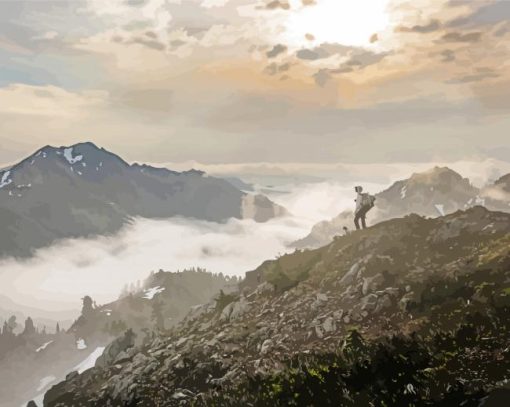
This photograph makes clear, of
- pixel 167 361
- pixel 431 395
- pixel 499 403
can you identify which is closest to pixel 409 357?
pixel 431 395

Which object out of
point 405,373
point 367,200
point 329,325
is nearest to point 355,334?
point 405,373

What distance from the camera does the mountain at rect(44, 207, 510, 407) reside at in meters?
24.4

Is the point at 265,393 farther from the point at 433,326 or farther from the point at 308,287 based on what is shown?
the point at 308,287

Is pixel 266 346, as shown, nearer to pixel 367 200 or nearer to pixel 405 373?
pixel 405 373

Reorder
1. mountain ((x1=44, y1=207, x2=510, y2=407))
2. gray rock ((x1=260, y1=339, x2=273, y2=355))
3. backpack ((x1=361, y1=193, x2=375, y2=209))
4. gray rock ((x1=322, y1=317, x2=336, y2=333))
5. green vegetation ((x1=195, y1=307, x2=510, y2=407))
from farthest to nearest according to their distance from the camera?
1. backpack ((x1=361, y1=193, x2=375, y2=209))
2. gray rock ((x1=260, y1=339, x2=273, y2=355))
3. gray rock ((x1=322, y1=317, x2=336, y2=333))
4. mountain ((x1=44, y1=207, x2=510, y2=407))
5. green vegetation ((x1=195, y1=307, x2=510, y2=407))

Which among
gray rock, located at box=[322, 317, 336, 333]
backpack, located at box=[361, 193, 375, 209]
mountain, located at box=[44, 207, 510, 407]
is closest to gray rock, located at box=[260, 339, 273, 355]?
mountain, located at box=[44, 207, 510, 407]

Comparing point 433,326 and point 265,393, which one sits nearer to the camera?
point 265,393

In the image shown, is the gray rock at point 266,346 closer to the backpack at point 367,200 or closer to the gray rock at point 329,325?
the gray rock at point 329,325

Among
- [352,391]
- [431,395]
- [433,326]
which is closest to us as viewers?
[431,395]

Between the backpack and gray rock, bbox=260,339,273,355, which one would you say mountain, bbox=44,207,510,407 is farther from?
the backpack

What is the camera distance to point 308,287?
55156 millimetres

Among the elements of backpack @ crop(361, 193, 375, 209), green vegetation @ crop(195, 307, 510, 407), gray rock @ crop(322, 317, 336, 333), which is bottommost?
gray rock @ crop(322, 317, 336, 333)

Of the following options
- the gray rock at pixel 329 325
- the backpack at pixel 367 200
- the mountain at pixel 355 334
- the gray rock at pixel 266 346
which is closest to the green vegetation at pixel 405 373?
the mountain at pixel 355 334

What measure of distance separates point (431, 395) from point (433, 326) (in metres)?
10.1
